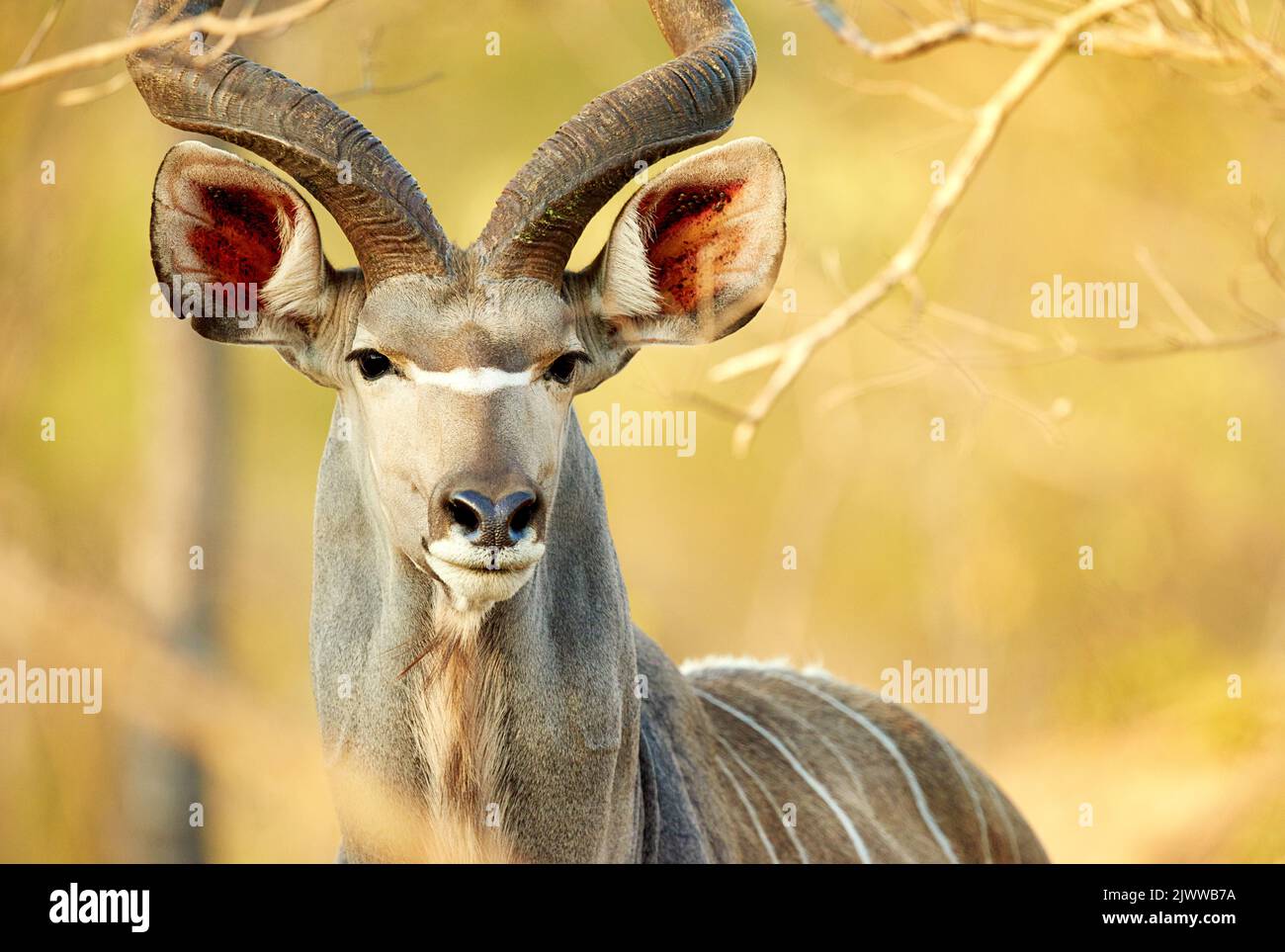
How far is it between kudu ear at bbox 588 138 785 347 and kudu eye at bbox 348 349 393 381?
54cm

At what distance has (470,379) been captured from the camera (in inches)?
141

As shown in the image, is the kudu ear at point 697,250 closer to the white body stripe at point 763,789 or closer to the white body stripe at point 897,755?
the white body stripe at point 763,789

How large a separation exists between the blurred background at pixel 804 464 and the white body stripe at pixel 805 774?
13.0 feet

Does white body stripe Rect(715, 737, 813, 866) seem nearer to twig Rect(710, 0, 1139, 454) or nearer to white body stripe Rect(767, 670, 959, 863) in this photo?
white body stripe Rect(767, 670, 959, 863)

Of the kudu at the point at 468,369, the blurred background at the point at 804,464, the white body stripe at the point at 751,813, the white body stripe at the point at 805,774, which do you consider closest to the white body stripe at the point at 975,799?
the white body stripe at the point at 805,774

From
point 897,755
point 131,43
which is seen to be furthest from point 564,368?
point 897,755

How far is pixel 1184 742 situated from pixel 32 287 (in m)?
7.99

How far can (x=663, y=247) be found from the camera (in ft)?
13.4

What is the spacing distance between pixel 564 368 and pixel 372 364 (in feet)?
1.35

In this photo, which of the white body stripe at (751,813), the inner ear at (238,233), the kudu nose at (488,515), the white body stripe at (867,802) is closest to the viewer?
the kudu nose at (488,515)

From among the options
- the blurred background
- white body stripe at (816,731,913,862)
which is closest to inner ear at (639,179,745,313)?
white body stripe at (816,731,913,862)

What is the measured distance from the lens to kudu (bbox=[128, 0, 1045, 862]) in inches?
143

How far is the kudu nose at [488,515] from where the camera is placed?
11.1 feet

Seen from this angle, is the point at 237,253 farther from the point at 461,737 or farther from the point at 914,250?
the point at 914,250
